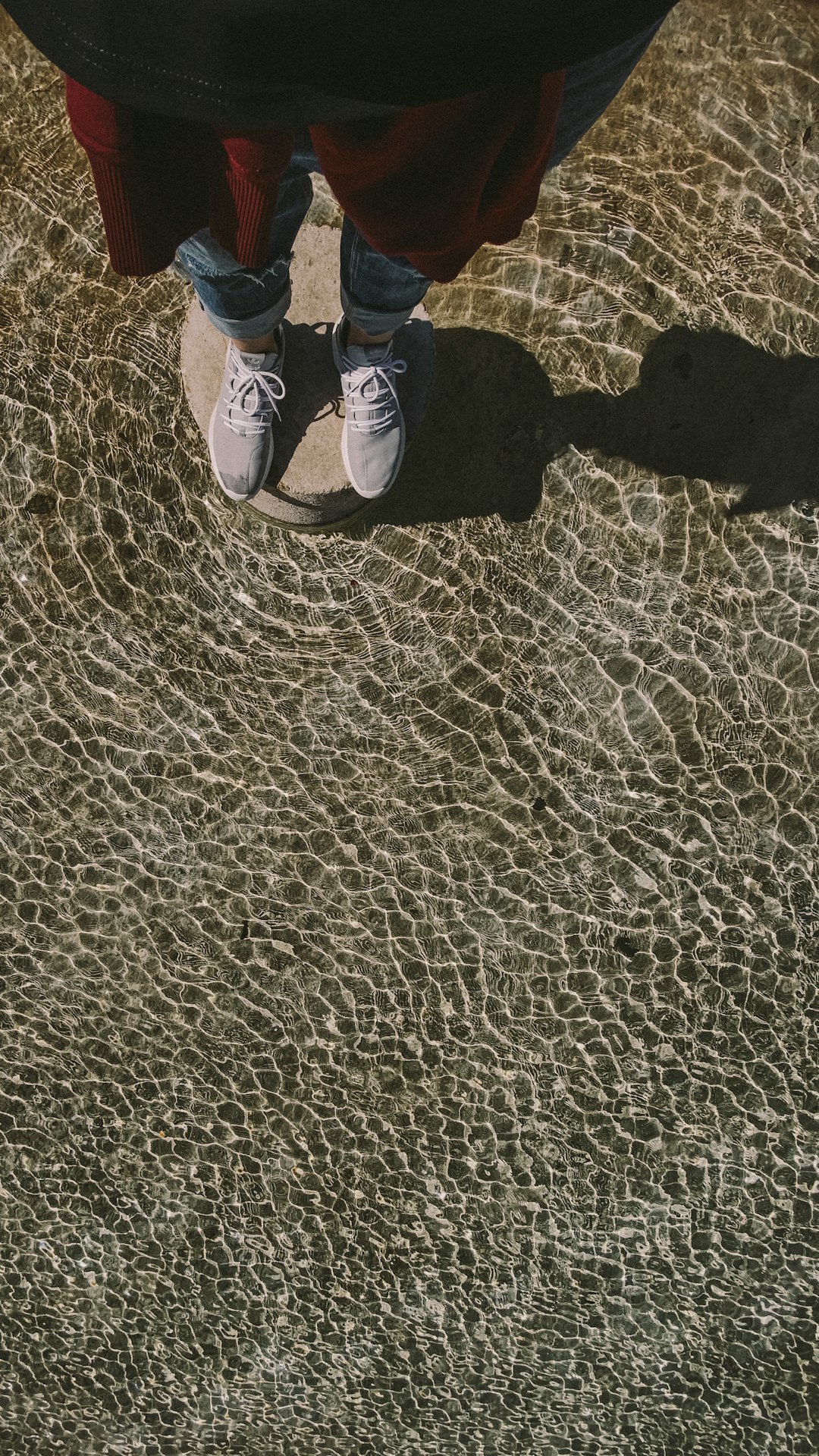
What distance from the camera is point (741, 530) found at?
1144 millimetres

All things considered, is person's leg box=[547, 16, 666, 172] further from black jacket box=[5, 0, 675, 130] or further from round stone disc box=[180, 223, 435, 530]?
round stone disc box=[180, 223, 435, 530]

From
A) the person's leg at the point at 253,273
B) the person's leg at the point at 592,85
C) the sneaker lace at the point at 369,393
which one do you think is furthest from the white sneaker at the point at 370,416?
the person's leg at the point at 592,85

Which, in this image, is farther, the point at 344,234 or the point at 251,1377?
the point at 251,1377

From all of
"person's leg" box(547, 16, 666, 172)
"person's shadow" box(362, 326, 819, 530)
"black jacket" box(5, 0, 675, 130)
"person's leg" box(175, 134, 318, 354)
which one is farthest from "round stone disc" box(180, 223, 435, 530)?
"black jacket" box(5, 0, 675, 130)

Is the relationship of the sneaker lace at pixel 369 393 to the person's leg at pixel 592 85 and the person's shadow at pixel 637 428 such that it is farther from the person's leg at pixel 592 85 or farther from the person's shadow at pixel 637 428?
the person's leg at pixel 592 85

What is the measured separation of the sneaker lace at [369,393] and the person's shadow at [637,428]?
9 centimetres

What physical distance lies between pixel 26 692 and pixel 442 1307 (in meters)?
0.81

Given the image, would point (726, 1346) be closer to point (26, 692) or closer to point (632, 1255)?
point (632, 1255)

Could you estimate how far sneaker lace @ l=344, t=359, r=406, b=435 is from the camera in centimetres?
105

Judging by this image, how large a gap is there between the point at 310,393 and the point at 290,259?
248mm

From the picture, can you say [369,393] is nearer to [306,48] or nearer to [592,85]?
[592,85]

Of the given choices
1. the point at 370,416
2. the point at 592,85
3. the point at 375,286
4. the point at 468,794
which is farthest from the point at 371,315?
the point at 468,794

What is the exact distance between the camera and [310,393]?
1.13m

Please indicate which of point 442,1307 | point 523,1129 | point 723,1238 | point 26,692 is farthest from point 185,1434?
point 26,692
